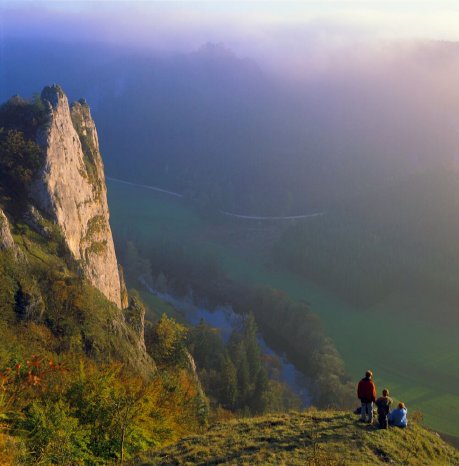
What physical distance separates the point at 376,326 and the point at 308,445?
288 feet

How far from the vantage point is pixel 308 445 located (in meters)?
16.8

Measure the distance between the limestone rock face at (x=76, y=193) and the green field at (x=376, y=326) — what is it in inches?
1971

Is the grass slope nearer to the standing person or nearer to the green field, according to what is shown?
the standing person

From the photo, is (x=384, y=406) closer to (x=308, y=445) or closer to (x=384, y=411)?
(x=384, y=411)

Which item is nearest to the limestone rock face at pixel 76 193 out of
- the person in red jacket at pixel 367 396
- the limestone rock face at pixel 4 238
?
the limestone rock face at pixel 4 238

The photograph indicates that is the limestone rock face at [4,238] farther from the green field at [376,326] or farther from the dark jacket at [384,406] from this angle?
the green field at [376,326]

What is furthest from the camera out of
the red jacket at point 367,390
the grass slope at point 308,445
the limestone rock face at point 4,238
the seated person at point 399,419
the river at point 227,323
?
the river at point 227,323

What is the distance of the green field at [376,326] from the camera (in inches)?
2896

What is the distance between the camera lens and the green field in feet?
241

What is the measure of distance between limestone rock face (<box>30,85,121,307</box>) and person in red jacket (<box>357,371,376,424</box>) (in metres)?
21.2

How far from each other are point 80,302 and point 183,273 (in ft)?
295

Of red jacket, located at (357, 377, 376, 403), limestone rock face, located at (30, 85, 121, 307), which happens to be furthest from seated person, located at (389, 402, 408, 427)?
limestone rock face, located at (30, 85, 121, 307)

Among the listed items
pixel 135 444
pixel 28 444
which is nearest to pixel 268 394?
pixel 135 444

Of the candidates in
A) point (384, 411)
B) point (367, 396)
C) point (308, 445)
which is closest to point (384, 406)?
point (384, 411)
